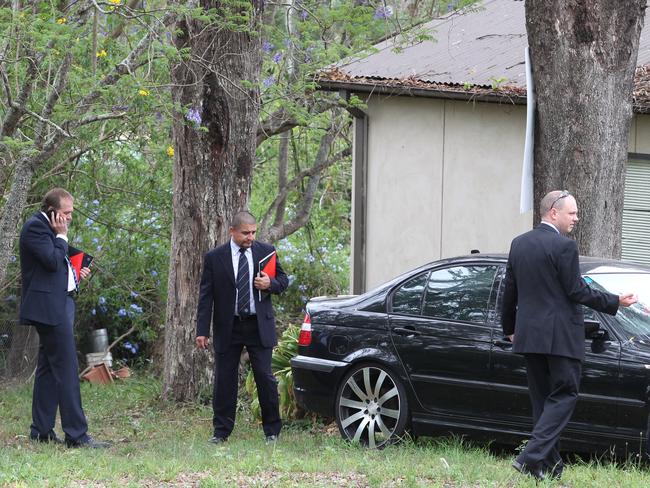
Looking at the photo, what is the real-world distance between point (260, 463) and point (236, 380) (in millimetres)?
1989

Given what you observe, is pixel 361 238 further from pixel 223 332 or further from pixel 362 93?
pixel 223 332

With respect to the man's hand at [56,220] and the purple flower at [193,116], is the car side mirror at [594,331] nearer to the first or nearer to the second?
the man's hand at [56,220]

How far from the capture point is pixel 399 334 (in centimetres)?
895

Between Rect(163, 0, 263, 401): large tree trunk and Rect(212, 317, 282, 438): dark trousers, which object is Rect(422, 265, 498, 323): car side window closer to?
Rect(212, 317, 282, 438): dark trousers

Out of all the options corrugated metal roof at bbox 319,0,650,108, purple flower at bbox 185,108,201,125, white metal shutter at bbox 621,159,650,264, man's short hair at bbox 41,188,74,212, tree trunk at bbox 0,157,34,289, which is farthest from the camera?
corrugated metal roof at bbox 319,0,650,108

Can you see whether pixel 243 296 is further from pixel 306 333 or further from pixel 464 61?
pixel 464 61

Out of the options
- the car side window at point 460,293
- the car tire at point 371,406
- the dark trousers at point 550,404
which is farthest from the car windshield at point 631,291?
the car tire at point 371,406

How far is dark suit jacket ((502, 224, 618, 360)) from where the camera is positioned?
6.94 m

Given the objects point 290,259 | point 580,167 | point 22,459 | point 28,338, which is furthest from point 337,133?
point 22,459

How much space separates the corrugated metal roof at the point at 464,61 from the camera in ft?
42.3

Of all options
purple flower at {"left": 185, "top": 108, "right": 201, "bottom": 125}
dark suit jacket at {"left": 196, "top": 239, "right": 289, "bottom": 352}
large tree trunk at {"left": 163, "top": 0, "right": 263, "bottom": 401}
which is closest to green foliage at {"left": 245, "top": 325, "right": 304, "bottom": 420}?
large tree trunk at {"left": 163, "top": 0, "right": 263, "bottom": 401}

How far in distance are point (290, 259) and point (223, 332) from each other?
794 centimetres

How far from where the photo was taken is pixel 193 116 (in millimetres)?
11062

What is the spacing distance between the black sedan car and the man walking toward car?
2.75 ft
